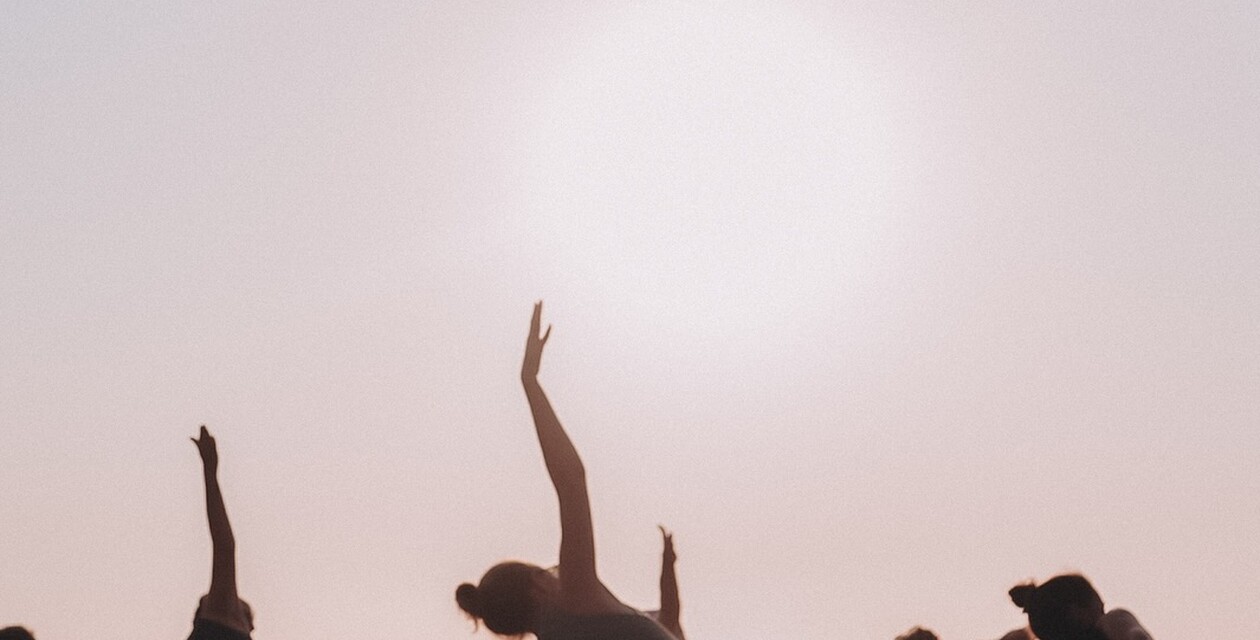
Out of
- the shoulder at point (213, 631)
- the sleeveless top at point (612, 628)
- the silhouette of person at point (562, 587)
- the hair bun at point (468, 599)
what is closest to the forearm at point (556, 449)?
the silhouette of person at point (562, 587)

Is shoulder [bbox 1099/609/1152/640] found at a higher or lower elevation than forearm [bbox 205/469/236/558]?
lower

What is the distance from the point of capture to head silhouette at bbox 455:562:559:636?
678 centimetres

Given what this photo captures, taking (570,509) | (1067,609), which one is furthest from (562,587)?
(1067,609)

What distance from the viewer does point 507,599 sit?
271 inches

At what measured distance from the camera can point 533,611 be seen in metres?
6.79

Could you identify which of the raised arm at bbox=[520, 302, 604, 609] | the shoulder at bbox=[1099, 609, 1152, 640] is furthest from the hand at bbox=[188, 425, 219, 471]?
the shoulder at bbox=[1099, 609, 1152, 640]

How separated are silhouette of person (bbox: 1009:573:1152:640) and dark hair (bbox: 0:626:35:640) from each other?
6877mm

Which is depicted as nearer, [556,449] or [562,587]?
[556,449]

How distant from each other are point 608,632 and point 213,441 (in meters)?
4.46

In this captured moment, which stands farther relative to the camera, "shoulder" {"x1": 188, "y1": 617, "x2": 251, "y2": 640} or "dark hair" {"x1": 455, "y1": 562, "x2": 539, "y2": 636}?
"shoulder" {"x1": 188, "y1": 617, "x2": 251, "y2": 640}

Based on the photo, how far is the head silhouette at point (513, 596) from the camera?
6777 mm

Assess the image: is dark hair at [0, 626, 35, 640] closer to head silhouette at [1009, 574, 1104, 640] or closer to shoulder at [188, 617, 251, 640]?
shoulder at [188, 617, 251, 640]

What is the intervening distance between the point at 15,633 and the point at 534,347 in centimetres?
533

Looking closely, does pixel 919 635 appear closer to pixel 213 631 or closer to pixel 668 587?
pixel 668 587
